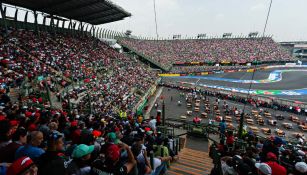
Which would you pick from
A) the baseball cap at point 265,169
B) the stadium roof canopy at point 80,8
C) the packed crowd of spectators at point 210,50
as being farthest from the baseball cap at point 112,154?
the packed crowd of spectators at point 210,50

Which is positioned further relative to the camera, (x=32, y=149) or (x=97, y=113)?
(x=97, y=113)

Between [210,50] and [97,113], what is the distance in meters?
69.3

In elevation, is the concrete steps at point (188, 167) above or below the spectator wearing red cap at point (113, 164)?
below

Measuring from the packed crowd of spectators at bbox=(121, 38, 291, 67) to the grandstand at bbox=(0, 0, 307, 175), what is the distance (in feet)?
25.4

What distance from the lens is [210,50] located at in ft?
249

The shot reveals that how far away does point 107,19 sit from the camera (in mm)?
40969

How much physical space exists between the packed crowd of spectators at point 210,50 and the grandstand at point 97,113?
774cm

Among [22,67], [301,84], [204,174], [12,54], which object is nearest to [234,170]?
[204,174]

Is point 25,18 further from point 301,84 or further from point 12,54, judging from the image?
point 301,84

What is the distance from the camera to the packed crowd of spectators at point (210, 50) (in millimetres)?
68875

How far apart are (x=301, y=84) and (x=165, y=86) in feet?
111

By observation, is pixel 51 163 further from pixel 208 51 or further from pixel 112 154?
pixel 208 51

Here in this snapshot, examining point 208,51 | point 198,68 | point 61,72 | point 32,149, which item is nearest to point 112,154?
point 32,149

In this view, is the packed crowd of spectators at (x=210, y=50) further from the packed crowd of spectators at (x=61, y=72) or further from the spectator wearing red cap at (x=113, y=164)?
the spectator wearing red cap at (x=113, y=164)
